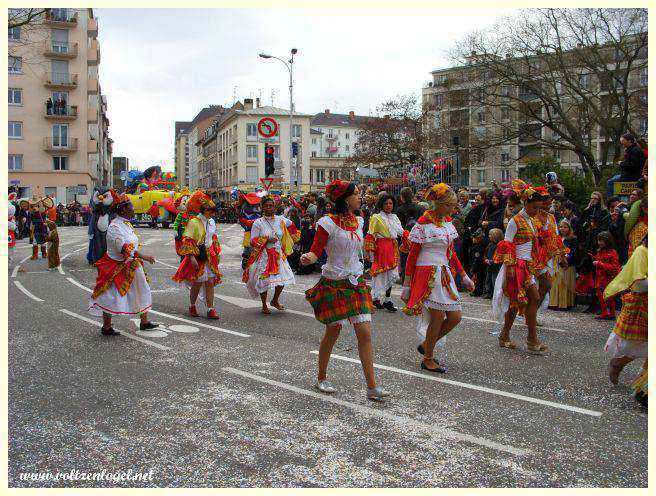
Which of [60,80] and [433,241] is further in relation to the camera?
[60,80]

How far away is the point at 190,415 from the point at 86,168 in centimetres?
6027

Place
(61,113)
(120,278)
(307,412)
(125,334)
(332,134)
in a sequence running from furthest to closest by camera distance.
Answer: (332,134)
(61,113)
(125,334)
(120,278)
(307,412)

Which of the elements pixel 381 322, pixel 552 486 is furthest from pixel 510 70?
pixel 552 486

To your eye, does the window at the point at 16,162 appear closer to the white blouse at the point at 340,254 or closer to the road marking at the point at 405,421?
the road marking at the point at 405,421

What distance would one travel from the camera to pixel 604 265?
1007cm

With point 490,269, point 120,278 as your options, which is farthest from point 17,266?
point 490,269

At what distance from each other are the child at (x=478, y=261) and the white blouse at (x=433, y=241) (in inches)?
220

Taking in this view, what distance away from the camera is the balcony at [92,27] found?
2672 inches

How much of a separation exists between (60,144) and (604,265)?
5847 cm

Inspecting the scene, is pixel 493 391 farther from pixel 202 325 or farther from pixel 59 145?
pixel 59 145

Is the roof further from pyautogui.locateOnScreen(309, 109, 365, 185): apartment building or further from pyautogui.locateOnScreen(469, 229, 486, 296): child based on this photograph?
pyautogui.locateOnScreen(469, 229, 486, 296): child

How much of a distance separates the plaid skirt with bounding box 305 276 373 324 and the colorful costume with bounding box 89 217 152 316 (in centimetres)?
343

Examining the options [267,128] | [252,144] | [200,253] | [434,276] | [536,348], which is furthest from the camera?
[252,144]


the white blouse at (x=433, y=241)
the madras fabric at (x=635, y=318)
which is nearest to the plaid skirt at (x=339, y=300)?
the white blouse at (x=433, y=241)
